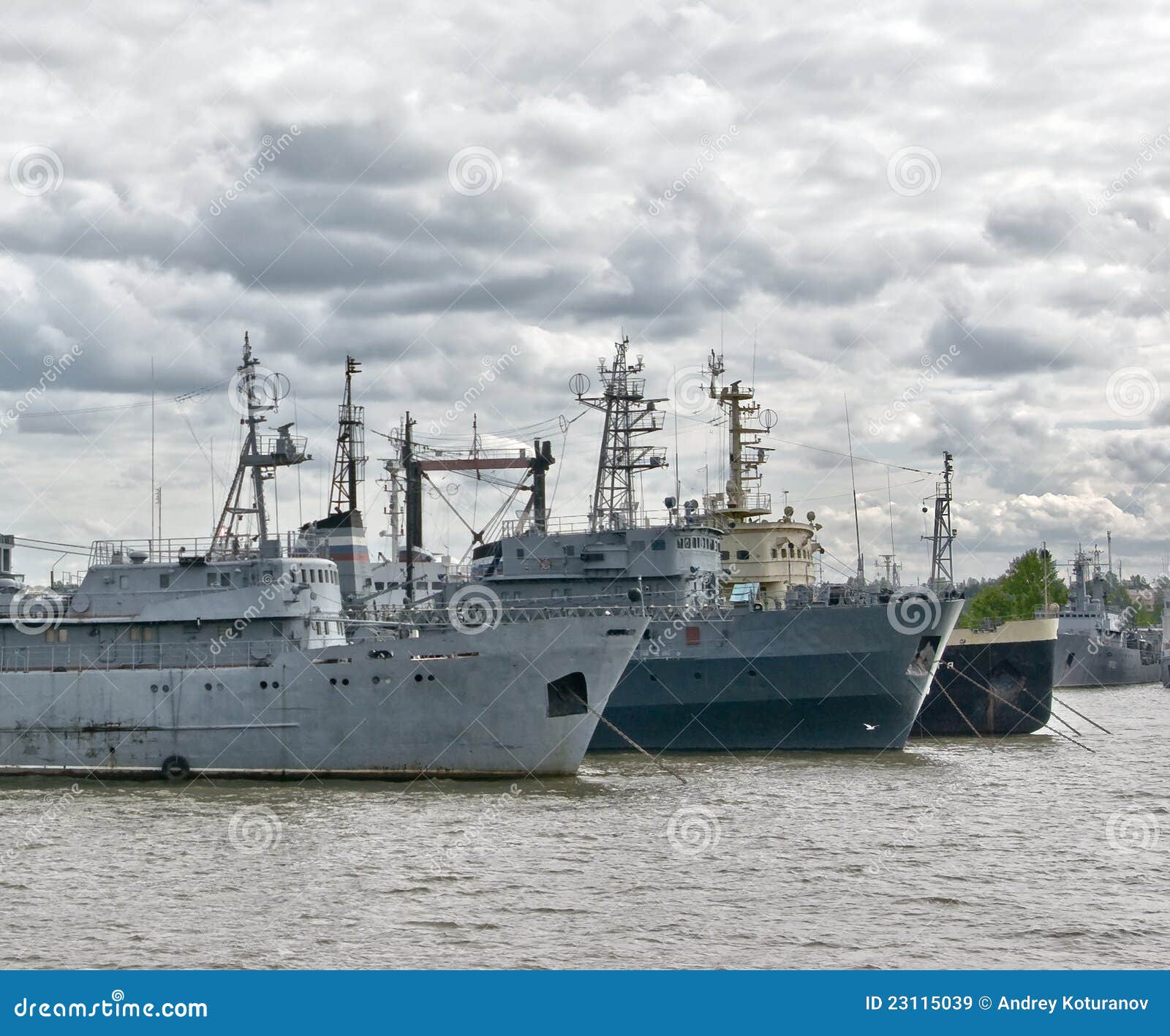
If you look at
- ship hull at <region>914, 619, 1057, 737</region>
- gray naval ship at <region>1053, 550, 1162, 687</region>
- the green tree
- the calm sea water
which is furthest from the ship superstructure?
the green tree

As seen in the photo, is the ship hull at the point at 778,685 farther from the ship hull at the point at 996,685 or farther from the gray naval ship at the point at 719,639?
the ship hull at the point at 996,685

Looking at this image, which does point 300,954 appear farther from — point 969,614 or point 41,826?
point 969,614

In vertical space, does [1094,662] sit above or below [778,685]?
below

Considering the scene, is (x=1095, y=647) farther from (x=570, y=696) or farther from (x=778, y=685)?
(x=570, y=696)

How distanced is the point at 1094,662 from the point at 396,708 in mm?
69581

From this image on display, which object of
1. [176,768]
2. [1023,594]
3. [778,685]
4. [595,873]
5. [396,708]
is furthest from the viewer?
[1023,594]

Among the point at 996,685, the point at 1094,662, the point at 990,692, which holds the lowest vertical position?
the point at 1094,662

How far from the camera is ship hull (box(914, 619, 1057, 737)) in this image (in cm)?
4784

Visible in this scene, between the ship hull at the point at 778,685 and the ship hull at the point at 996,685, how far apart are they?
919cm

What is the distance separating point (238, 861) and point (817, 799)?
1255 centimetres

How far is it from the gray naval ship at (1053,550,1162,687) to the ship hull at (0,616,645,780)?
54591mm

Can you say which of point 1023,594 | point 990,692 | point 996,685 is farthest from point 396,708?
point 1023,594

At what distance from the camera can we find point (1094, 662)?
293ft

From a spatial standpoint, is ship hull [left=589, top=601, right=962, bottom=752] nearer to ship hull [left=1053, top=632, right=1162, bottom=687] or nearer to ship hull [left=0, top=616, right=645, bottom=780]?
ship hull [left=0, top=616, right=645, bottom=780]
